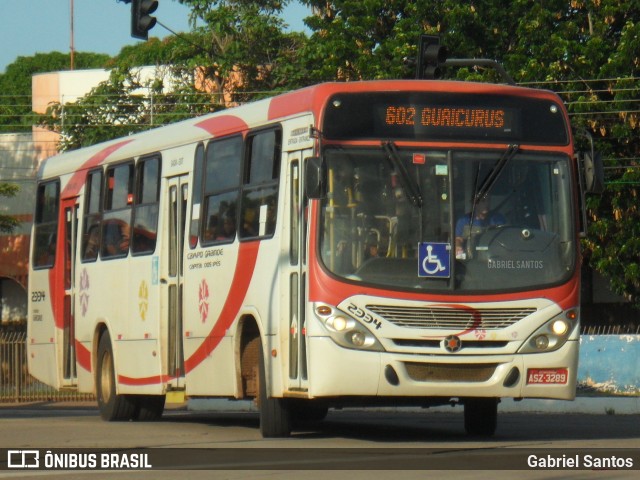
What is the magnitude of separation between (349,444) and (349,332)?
1.13 metres

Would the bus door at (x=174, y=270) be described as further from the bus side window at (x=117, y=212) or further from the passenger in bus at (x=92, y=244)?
the passenger in bus at (x=92, y=244)

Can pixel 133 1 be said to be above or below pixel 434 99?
above

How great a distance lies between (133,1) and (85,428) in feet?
22.6

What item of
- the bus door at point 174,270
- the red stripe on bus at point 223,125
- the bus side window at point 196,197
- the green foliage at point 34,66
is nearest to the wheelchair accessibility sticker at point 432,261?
the red stripe on bus at point 223,125

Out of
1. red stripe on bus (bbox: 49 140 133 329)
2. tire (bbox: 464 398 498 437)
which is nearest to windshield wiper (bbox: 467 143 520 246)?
tire (bbox: 464 398 498 437)

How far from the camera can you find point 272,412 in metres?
14.4

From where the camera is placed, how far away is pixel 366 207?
1346 centimetres

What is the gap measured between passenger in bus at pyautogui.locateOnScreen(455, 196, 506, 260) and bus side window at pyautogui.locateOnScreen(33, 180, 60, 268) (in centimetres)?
887

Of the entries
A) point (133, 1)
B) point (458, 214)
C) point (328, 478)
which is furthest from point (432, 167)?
point (133, 1)

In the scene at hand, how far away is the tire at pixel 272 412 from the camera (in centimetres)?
1436

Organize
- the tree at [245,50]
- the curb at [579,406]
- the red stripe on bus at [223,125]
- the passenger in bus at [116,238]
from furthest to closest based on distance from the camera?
1. the tree at [245,50]
2. the curb at [579,406]
3. the passenger in bus at [116,238]
4. the red stripe on bus at [223,125]

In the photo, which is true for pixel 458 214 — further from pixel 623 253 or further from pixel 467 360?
pixel 623 253

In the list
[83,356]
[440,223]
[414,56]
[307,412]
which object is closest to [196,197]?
[307,412]

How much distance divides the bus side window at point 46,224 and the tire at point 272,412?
23.7 ft
